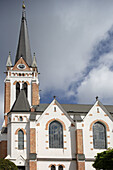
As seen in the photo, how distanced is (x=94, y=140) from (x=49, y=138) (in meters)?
8.59

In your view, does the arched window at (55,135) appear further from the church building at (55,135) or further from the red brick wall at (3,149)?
the red brick wall at (3,149)

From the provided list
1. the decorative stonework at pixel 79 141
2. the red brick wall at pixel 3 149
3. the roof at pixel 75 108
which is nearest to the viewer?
the decorative stonework at pixel 79 141

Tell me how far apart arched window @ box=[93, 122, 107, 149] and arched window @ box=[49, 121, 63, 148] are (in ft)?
21.2

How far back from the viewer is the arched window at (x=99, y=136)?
53.2 m

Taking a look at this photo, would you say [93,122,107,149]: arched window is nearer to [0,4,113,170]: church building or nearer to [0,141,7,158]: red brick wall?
[0,4,113,170]: church building

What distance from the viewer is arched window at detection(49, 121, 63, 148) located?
52253 mm

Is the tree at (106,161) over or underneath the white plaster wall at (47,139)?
underneath

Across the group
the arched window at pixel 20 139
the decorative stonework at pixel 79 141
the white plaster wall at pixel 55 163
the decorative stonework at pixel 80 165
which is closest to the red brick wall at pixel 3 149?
the arched window at pixel 20 139

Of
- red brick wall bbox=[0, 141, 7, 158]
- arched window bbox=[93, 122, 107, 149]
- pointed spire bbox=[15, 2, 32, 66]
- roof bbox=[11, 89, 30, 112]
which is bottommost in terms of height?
red brick wall bbox=[0, 141, 7, 158]

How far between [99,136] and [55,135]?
8465 mm

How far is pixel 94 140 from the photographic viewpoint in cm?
5341

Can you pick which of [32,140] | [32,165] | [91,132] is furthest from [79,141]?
[32,165]

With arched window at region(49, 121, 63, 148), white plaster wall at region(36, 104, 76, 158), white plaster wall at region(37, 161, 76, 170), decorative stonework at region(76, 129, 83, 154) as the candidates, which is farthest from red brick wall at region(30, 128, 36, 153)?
decorative stonework at region(76, 129, 83, 154)

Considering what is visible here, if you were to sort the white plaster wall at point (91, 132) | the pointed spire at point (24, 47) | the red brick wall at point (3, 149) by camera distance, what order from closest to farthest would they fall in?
the white plaster wall at point (91, 132) → the red brick wall at point (3, 149) → the pointed spire at point (24, 47)
